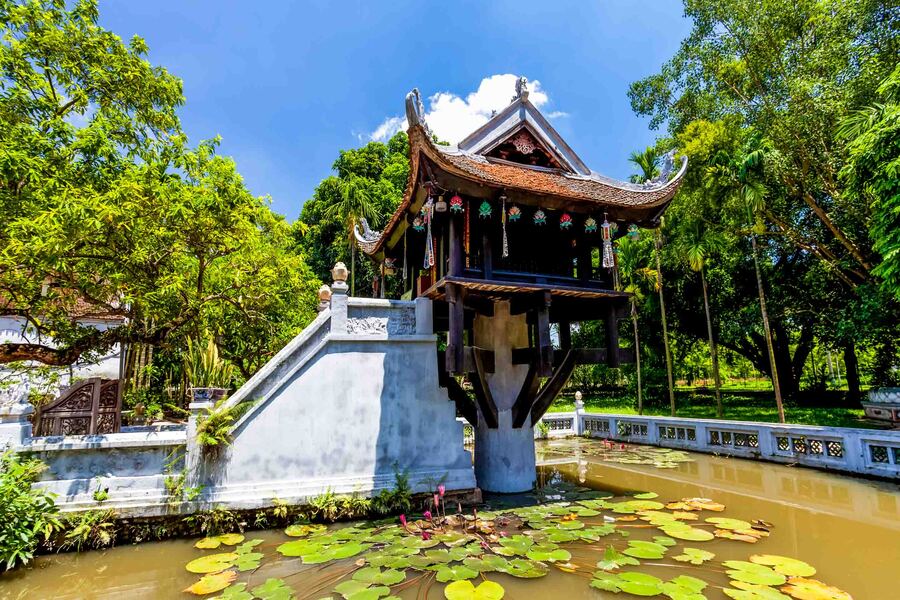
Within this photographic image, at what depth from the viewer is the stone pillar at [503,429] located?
7.66 m

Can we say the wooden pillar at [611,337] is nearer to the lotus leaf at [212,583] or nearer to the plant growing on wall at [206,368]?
the lotus leaf at [212,583]

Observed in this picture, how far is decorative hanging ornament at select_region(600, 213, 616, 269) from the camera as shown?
→ 7112 mm

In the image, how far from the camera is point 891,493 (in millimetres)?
6734

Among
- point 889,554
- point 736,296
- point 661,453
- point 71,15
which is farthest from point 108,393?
point 736,296

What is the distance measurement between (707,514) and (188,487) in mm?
7136

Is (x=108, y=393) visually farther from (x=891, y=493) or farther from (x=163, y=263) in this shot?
(x=891, y=493)

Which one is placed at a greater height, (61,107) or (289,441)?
(61,107)

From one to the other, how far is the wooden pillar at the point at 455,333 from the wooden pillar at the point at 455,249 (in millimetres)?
250

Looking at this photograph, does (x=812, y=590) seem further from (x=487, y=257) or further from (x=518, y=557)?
(x=487, y=257)

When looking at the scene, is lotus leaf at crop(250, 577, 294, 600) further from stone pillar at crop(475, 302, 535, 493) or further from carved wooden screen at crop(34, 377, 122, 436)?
stone pillar at crop(475, 302, 535, 493)

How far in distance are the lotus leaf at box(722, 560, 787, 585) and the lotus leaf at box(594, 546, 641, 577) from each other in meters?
0.87

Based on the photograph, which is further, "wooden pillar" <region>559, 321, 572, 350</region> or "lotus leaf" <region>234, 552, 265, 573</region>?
"wooden pillar" <region>559, 321, 572, 350</region>

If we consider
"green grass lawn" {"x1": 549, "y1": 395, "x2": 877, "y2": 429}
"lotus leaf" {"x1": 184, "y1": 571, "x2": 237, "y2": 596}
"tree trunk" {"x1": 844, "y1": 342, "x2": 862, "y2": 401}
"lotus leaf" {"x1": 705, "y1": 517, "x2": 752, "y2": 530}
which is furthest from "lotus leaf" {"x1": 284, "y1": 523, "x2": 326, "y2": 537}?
"tree trunk" {"x1": 844, "y1": 342, "x2": 862, "y2": 401}

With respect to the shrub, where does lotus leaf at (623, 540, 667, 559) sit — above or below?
below
